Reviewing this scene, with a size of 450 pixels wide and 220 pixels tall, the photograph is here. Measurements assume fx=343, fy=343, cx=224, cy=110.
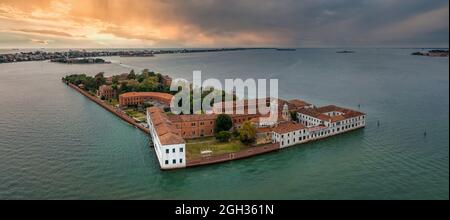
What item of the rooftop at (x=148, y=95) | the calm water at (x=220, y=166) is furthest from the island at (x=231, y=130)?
the rooftop at (x=148, y=95)

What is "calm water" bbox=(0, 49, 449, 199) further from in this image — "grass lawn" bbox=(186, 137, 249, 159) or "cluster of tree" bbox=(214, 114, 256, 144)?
"cluster of tree" bbox=(214, 114, 256, 144)

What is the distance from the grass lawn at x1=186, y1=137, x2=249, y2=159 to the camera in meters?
15.4

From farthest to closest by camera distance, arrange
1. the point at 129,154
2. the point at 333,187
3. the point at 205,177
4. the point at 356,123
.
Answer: the point at 356,123, the point at 129,154, the point at 205,177, the point at 333,187

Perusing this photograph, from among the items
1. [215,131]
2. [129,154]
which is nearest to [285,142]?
[215,131]

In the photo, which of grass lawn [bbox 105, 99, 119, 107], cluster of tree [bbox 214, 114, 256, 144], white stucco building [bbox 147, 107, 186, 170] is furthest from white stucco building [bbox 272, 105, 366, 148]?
grass lawn [bbox 105, 99, 119, 107]

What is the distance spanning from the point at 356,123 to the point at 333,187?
882 centimetres

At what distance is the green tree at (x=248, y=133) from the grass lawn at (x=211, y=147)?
0.30m

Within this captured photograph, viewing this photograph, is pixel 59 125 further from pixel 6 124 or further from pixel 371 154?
pixel 371 154

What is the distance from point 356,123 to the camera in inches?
792

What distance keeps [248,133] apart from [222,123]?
83.3 inches

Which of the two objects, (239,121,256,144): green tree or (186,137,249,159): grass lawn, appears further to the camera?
(239,121,256,144): green tree

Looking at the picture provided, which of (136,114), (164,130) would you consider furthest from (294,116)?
(136,114)

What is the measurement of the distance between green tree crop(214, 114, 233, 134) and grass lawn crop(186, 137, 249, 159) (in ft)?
2.31

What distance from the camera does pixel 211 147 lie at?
16.3 meters
